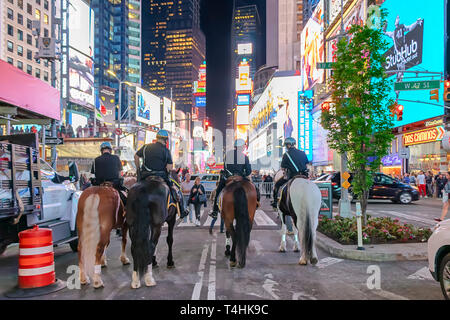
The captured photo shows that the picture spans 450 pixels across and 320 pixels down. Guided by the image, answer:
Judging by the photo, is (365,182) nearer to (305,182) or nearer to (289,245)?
(289,245)

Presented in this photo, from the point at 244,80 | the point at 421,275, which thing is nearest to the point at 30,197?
the point at 421,275

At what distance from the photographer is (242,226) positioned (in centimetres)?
686

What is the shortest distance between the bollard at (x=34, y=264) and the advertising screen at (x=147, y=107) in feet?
249

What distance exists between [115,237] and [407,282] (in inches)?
348

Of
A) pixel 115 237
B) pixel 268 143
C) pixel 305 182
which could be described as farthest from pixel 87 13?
pixel 305 182

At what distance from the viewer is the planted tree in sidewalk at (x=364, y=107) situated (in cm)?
1014

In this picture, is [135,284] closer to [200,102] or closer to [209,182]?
[209,182]

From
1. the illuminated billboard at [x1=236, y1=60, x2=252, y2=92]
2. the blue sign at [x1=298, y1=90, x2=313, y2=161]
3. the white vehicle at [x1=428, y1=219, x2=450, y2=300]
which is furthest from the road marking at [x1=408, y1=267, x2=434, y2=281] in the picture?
the illuminated billboard at [x1=236, y1=60, x2=252, y2=92]

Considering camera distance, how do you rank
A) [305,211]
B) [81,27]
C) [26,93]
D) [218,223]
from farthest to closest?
[81,27], [218,223], [26,93], [305,211]

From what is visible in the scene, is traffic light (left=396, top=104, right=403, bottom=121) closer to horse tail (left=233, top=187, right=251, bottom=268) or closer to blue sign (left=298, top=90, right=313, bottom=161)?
blue sign (left=298, top=90, right=313, bottom=161)

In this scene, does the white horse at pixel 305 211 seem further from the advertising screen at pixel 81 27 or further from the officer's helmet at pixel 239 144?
the advertising screen at pixel 81 27

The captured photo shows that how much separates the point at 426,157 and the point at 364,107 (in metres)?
24.0

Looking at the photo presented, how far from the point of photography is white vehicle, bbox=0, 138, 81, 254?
246 inches
